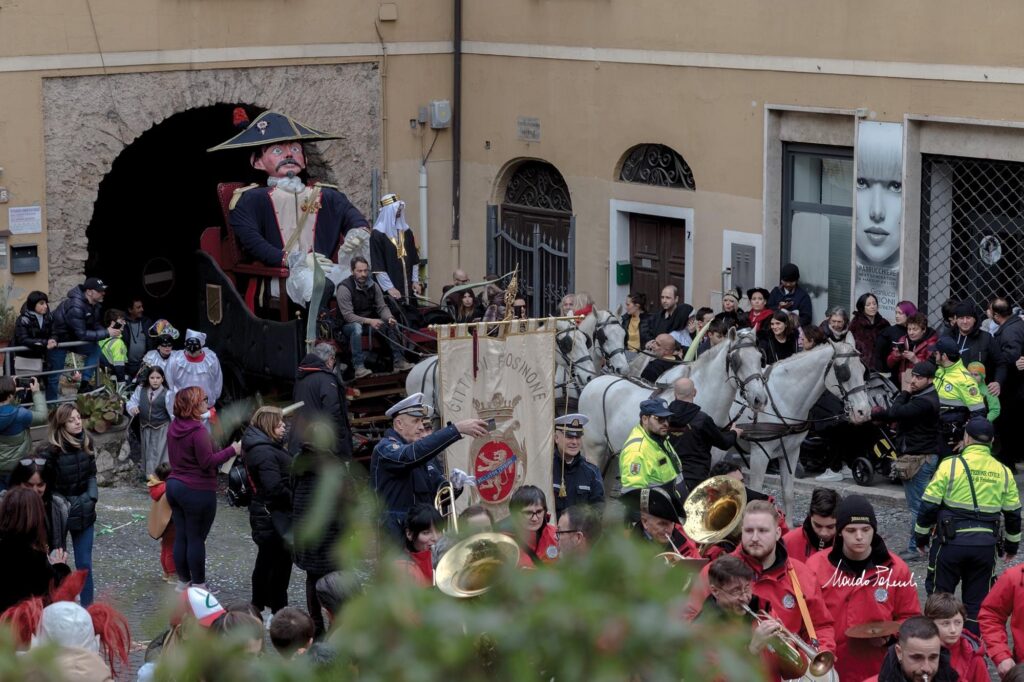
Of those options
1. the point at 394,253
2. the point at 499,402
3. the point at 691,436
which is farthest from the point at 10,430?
the point at 394,253

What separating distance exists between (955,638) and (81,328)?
11274mm

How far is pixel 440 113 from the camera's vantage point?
69.7ft

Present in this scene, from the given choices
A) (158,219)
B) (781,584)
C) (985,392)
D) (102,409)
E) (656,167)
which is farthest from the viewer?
(158,219)

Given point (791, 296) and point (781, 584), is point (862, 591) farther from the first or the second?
point (791, 296)

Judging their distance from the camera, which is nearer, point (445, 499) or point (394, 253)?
point (445, 499)

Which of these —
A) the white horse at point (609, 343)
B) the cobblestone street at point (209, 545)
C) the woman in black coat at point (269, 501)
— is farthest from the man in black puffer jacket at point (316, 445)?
the white horse at point (609, 343)

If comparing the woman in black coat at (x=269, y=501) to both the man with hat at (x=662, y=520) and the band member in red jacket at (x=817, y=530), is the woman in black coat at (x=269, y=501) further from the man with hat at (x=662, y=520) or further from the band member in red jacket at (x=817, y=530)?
the band member in red jacket at (x=817, y=530)

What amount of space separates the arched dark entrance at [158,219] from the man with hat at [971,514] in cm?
1497

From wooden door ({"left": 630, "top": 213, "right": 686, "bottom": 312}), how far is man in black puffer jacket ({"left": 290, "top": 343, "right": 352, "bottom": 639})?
287 inches

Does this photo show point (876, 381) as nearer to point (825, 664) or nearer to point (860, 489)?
point (860, 489)

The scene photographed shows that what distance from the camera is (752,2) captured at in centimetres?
1781

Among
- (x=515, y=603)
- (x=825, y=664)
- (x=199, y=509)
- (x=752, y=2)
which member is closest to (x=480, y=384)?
(x=199, y=509)

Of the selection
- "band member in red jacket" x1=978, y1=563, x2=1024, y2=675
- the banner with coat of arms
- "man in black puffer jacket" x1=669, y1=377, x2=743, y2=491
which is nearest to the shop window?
the banner with coat of arms

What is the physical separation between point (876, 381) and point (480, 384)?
3699 millimetres
